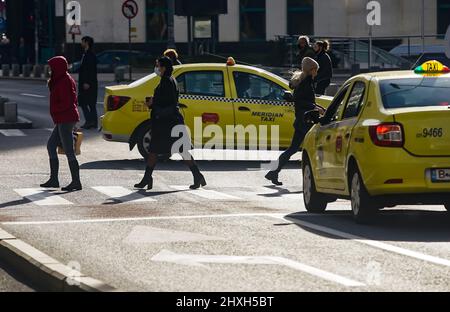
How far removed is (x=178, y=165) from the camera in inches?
928

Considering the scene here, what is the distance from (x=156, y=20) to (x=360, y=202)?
6588 centimetres

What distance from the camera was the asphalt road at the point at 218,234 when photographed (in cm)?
1032

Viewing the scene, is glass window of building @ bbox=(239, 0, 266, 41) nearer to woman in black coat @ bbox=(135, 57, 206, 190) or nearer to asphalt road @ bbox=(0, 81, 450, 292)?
asphalt road @ bbox=(0, 81, 450, 292)

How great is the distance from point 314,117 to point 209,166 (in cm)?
748

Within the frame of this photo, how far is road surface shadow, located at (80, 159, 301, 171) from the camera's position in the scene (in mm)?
22969

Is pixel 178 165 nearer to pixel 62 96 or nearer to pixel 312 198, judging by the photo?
pixel 62 96

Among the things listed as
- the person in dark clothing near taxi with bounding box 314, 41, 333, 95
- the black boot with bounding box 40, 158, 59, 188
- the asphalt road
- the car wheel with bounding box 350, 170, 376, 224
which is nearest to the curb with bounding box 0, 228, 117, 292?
the asphalt road

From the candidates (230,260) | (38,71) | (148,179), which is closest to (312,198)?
(148,179)

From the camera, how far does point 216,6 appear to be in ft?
178

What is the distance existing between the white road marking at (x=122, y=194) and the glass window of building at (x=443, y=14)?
179 ft

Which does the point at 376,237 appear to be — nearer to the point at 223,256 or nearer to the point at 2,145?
the point at 223,256

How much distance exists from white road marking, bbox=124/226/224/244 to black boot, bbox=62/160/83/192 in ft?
17.1

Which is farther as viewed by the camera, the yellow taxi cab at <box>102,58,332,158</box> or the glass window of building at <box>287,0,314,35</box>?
the glass window of building at <box>287,0,314,35</box>

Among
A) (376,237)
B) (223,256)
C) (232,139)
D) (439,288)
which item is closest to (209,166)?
(232,139)
